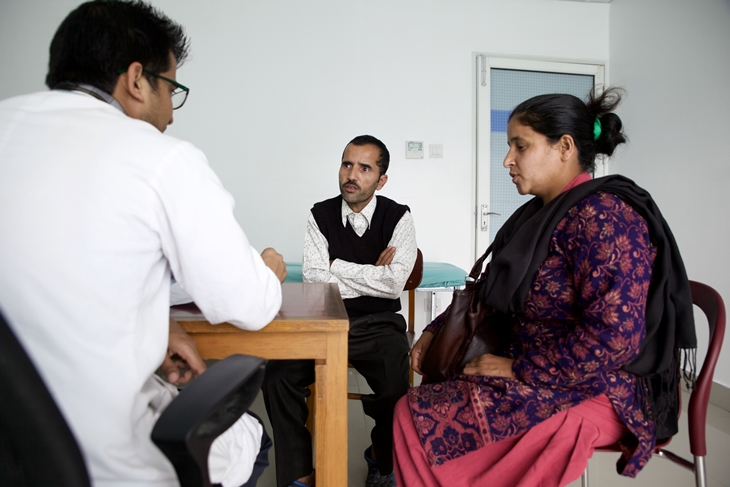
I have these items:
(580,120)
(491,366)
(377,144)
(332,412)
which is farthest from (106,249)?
(377,144)

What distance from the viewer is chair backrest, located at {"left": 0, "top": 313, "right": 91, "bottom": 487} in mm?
418

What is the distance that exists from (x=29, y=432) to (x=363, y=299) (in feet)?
5.10

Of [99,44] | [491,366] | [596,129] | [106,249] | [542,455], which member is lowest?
[542,455]

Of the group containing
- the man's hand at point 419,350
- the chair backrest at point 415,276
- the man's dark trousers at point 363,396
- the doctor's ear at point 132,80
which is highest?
the doctor's ear at point 132,80

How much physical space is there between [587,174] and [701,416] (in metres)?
0.67

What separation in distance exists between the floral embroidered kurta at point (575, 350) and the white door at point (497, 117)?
2703 mm

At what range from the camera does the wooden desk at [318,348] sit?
3.52ft

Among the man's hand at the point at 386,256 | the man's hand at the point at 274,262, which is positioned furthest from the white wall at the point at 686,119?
the man's hand at the point at 274,262

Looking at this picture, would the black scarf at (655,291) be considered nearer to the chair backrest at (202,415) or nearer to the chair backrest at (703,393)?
the chair backrest at (703,393)

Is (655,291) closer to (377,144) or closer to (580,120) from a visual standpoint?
(580,120)

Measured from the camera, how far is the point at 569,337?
1.11m

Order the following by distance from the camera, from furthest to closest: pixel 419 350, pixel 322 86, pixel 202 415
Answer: pixel 322 86 → pixel 419 350 → pixel 202 415

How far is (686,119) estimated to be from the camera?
3.01 metres

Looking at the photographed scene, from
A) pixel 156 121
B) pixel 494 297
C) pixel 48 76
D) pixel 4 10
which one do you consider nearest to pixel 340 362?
pixel 494 297
